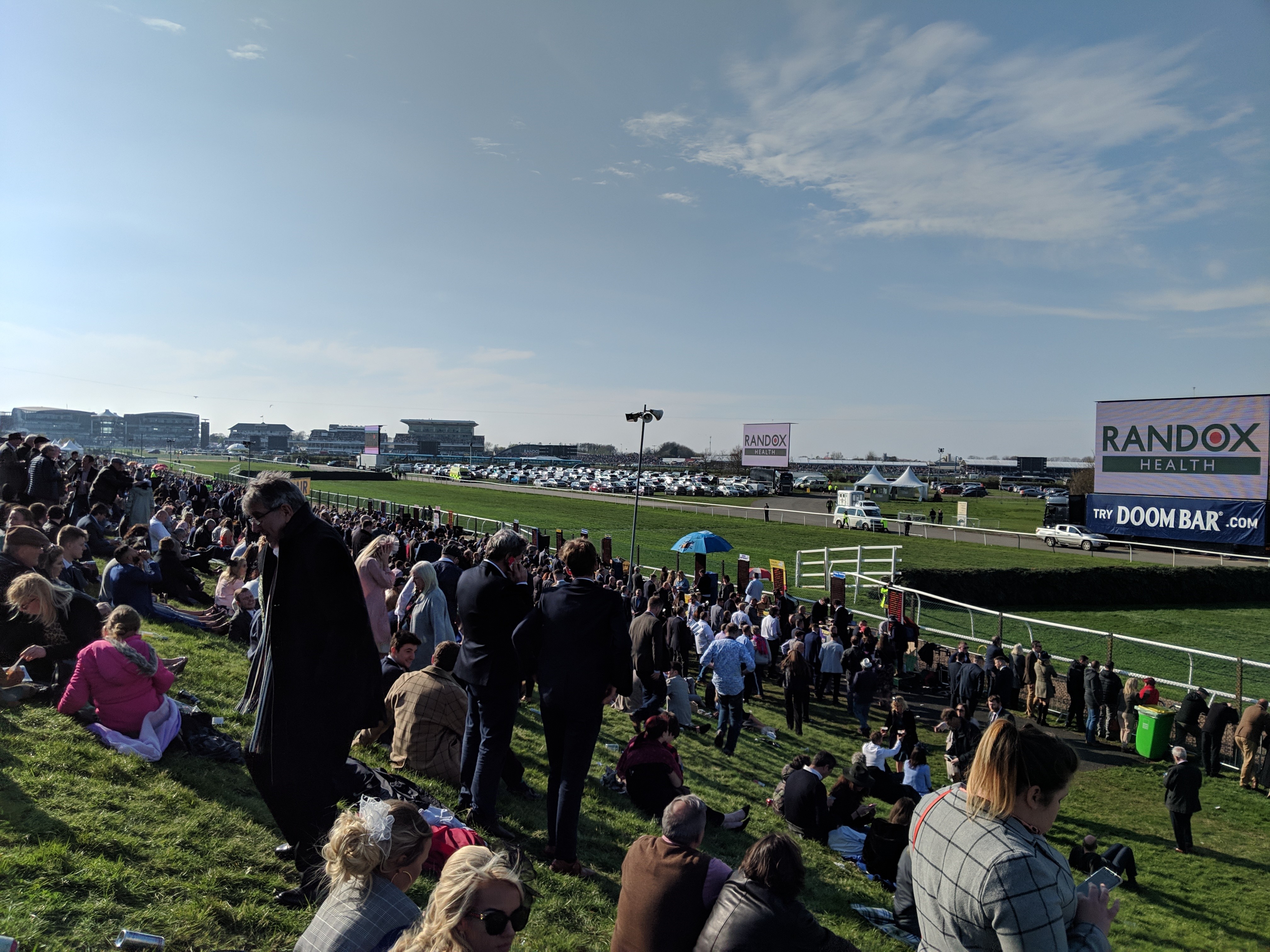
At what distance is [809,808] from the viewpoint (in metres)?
6.95

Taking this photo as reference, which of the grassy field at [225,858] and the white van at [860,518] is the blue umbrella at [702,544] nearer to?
the grassy field at [225,858]

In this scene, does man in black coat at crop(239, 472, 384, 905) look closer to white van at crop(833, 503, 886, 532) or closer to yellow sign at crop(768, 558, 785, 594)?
yellow sign at crop(768, 558, 785, 594)

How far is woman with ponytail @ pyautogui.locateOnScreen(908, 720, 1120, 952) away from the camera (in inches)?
79.1

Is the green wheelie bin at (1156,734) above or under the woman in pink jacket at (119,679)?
under

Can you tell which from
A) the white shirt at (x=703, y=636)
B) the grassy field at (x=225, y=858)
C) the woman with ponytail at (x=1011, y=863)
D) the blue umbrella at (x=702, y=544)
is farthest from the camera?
the blue umbrella at (x=702, y=544)

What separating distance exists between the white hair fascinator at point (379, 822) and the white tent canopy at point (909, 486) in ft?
226

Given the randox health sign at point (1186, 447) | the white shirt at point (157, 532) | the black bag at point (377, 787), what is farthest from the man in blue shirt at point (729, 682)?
the randox health sign at point (1186, 447)

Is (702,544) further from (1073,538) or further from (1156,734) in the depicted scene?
(1073,538)

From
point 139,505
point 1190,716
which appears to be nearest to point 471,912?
point 1190,716

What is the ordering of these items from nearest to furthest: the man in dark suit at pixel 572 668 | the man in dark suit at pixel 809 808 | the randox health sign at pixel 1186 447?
the man in dark suit at pixel 572 668 → the man in dark suit at pixel 809 808 → the randox health sign at pixel 1186 447

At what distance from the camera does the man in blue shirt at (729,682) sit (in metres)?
9.54

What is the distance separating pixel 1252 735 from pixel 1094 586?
58.1ft

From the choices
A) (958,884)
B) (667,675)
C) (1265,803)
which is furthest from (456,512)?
(958,884)

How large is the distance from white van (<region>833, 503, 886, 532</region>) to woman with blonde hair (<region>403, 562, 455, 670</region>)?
37.2 metres
